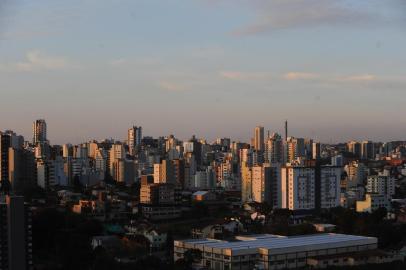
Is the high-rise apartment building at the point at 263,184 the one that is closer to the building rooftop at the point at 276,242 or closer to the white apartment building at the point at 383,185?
the white apartment building at the point at 383,185

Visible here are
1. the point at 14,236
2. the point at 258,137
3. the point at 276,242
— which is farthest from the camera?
the point at 258,137

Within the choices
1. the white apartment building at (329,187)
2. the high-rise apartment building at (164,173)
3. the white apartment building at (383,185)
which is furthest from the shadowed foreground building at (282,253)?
the high-rise apartment building at (164,173)

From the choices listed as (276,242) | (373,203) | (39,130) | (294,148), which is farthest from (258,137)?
(276,242)

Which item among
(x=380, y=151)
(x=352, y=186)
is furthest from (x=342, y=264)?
(x=380, y=151)

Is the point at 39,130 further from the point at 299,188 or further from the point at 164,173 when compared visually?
the point at 299,188

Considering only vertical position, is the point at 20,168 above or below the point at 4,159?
below

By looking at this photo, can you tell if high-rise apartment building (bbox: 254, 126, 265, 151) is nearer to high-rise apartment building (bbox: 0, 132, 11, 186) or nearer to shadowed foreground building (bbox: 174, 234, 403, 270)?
high-rise apartment building (bbox: 0, 132, 11, 186)

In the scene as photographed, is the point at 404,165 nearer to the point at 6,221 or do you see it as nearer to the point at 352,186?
the point at 352,186
